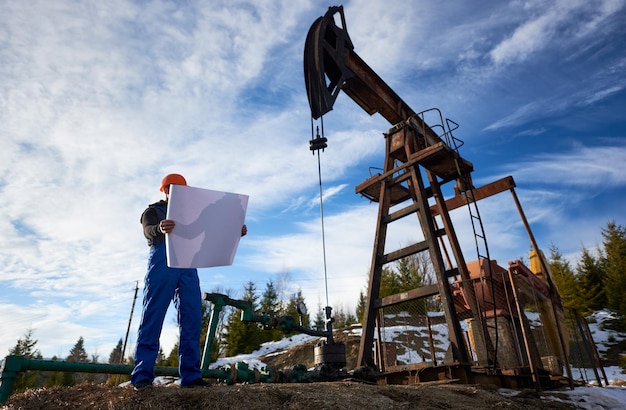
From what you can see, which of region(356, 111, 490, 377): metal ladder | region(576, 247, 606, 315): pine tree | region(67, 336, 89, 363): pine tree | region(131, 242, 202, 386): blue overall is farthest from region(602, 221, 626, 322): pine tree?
region(67, 336, 89, 363): pine tree

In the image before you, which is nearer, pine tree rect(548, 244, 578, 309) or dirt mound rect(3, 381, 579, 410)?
dirt mound rect(3, 381, 579, 410)

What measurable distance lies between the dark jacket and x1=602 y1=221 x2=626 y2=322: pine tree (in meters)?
34.2

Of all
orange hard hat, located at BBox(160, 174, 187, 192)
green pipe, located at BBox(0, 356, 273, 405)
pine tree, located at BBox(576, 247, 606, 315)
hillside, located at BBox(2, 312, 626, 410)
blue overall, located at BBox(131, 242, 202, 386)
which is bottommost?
hillside, located at BBox(2, 312, 626, 410)

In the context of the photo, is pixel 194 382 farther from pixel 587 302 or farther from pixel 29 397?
pixel 587 302

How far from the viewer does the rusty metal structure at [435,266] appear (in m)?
6.39

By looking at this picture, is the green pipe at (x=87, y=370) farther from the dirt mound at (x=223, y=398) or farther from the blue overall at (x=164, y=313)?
the blue overall at (x=164, y=313)

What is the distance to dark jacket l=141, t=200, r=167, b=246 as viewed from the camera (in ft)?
11.3

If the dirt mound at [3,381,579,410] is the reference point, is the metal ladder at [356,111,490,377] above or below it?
above

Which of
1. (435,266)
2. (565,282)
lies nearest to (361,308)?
(565,282)

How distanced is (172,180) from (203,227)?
817 mm

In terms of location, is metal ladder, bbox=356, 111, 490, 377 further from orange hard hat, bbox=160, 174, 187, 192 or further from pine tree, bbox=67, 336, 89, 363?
pine tree, bbox=67, 336, 89, 363

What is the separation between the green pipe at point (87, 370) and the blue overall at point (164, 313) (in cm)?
77

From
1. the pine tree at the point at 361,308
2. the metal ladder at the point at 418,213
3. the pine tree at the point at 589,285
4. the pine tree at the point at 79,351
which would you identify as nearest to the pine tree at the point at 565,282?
the pine tree at the point at 589,285

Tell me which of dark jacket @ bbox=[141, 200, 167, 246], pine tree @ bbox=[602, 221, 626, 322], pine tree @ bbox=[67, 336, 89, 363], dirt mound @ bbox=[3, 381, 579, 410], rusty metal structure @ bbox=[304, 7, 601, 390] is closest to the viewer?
dirt mound @ bbox=[3, 381, 579, 410]
